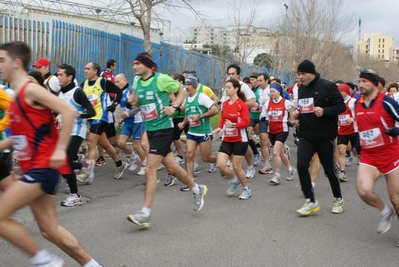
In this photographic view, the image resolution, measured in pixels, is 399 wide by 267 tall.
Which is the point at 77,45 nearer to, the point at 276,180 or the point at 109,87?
the point at 109,87

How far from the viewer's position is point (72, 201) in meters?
7.59

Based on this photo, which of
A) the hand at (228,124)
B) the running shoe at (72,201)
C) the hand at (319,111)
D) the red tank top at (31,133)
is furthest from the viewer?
the hand at (228,124)

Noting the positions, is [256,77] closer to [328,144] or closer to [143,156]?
[143,156]

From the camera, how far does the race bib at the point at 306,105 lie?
280 inches

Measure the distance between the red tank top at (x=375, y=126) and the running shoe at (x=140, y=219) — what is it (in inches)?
106

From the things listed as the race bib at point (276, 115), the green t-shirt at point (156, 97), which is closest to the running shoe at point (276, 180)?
the race bib at point (276, 115)

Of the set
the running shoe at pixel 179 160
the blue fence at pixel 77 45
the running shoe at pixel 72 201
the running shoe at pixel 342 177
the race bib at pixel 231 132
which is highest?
the blue fence at pixel 77 45

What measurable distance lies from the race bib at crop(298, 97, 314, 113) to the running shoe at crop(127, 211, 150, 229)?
2.63m

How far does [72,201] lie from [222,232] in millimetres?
2494

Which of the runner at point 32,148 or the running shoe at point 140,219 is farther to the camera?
the running shoe at point 140,219

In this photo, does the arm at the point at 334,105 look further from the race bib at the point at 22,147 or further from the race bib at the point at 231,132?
the race bib at the point at 22,147

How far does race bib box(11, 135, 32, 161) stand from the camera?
3947mm

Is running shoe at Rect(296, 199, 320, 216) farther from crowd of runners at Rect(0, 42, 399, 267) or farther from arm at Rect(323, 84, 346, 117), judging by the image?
arm at Rect(323, 84, 346, 117)

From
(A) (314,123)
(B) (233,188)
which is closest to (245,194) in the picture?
(B) (233,188)
